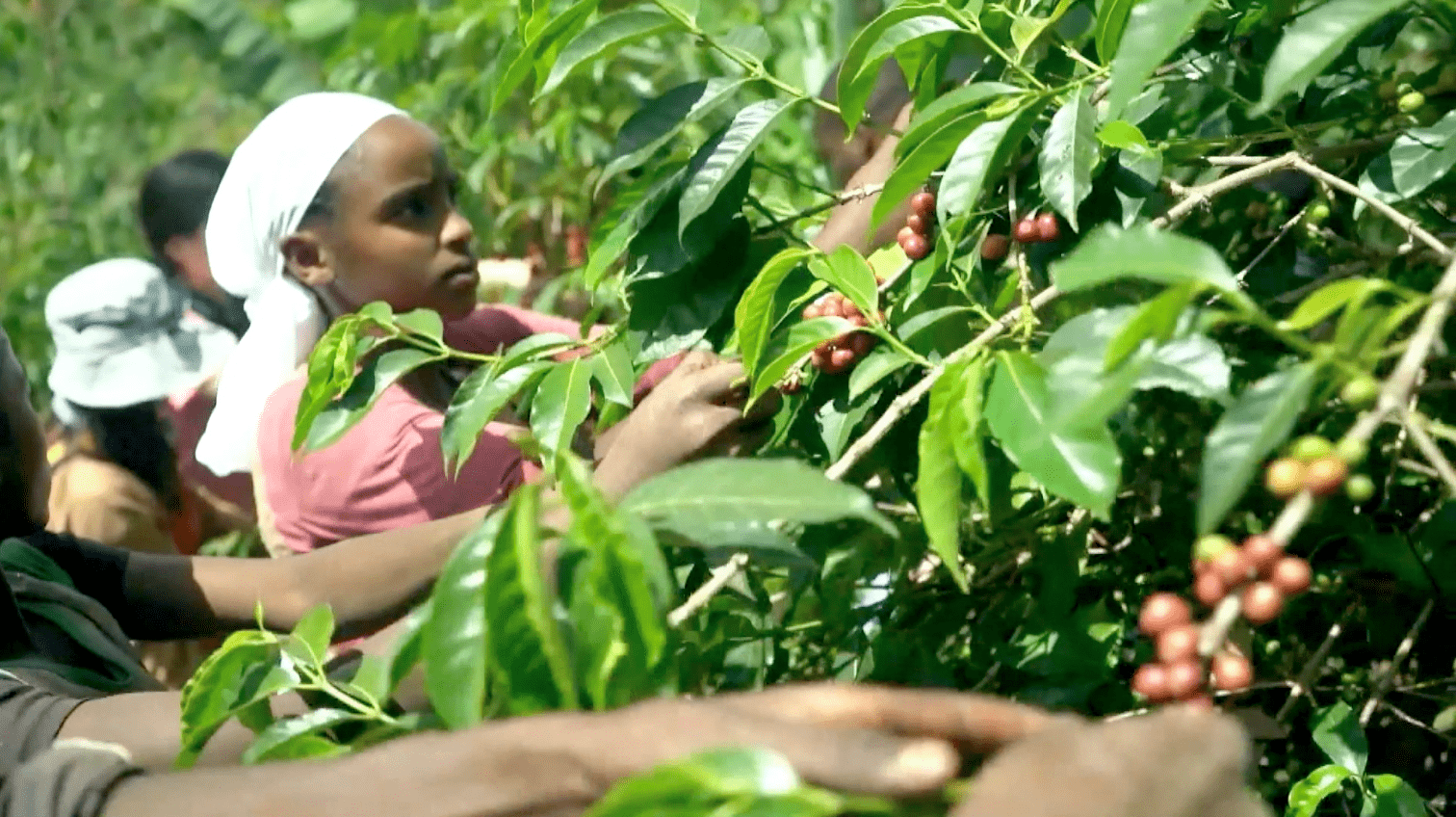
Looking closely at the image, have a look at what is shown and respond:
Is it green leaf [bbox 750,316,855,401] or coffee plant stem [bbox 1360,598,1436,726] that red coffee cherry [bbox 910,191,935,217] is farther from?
coffee plant stem [bbox 1360,598,1436,726]

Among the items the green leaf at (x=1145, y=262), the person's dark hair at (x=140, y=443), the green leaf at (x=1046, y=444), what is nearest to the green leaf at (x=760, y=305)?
the green leaf at (x=1046, y=444)

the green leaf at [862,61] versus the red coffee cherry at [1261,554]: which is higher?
the green leaf at [862,61]

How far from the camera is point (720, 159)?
1599mm

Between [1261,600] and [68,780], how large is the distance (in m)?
0.77

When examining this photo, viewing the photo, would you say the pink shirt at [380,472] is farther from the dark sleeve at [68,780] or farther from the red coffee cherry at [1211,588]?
the red coffee cherry at [1211,588]

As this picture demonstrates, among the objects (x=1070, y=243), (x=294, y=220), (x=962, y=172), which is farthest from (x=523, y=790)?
(x=294, y=220)

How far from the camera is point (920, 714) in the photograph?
0.92 metres

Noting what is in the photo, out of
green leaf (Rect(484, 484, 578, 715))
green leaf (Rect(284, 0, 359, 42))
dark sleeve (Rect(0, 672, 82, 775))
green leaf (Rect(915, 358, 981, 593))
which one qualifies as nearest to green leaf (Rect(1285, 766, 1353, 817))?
green leaf (Rect(915, 358, 981, 593))

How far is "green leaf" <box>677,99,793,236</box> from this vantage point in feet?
5.19

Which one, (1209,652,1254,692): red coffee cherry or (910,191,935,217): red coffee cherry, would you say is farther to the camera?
(910,191,935,217): red coffee cherry

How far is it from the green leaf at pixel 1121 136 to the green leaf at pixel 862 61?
176mm

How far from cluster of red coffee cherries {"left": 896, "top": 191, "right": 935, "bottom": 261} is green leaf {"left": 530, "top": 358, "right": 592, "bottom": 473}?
336 millimetres

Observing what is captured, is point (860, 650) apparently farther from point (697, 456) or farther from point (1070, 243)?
point (1070, 243)

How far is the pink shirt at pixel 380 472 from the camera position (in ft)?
7.75
